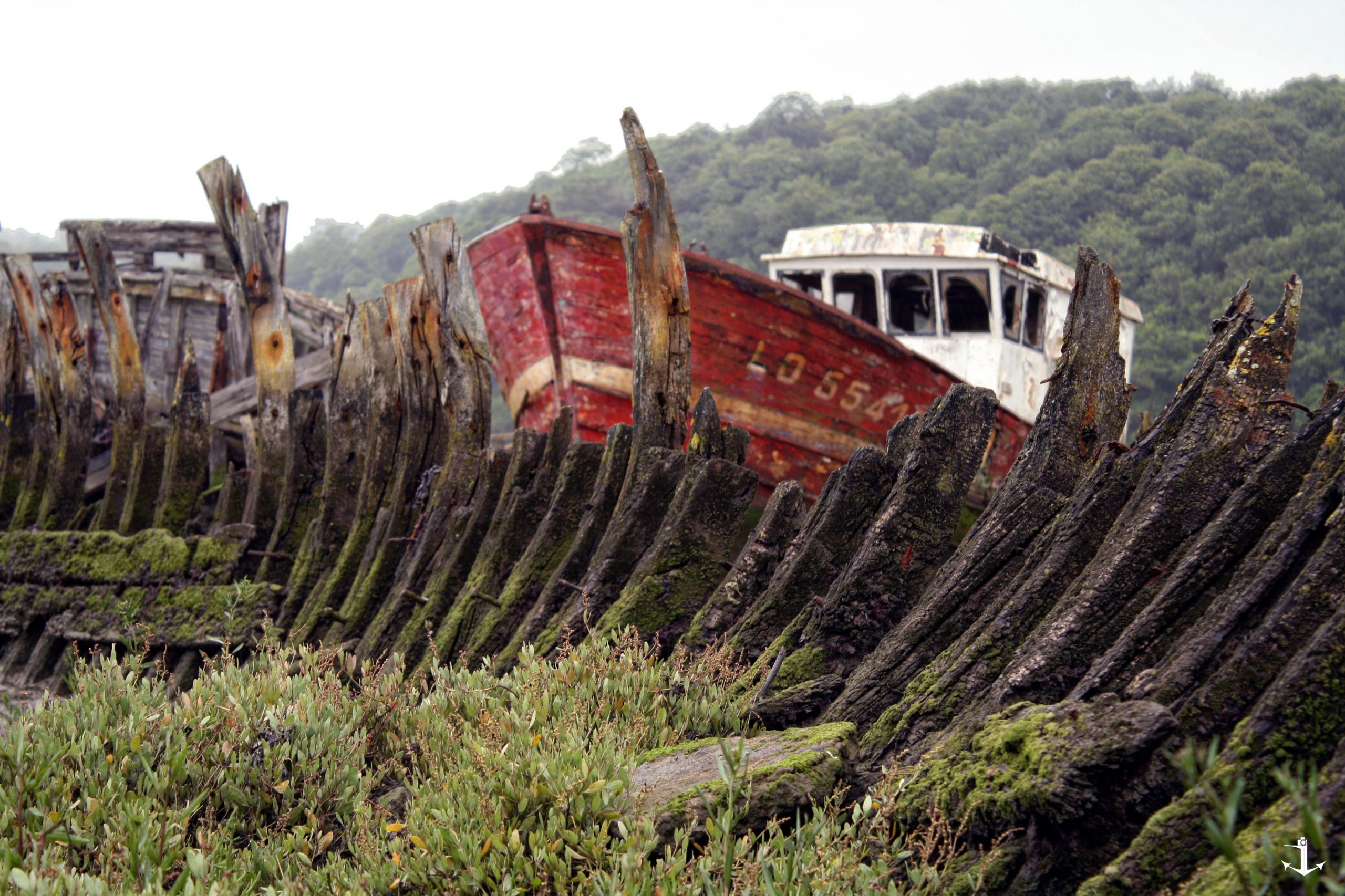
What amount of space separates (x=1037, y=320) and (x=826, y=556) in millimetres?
11158

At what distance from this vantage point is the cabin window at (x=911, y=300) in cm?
1406

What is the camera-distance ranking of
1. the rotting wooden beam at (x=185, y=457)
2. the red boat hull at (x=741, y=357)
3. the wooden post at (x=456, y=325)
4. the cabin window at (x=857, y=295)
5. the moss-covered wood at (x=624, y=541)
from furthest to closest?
the cabin window at (x=857, y=295) → the red boat hull at (x=741, y=357) → the rotting wooden beam at (x=185, y=457) → the wooden post at (x=456, y=325) → the moss-covered wood at (x=624, y=541)

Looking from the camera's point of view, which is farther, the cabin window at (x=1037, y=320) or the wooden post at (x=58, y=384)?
the cabin window at (x=1037, y=320)

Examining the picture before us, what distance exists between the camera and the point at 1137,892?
7.89 feet

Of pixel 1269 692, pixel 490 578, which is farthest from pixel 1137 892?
pixel 490 578

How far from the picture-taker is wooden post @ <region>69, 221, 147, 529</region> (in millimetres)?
9672

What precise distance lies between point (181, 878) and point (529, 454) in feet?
11.6

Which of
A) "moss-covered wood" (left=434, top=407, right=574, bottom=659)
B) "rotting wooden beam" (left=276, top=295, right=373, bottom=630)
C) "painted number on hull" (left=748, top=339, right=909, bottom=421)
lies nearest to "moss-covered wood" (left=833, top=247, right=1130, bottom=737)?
"moss-covered wood" (left=434, top=407, right=574, bottom=659)

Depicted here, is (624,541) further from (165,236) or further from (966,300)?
(165,236)

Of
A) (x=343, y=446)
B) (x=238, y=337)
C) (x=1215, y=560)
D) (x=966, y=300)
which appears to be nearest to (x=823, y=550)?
(x=1215, y=560)

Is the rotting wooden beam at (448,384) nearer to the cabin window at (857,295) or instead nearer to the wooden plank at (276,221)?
the wooden plank at (276,221)

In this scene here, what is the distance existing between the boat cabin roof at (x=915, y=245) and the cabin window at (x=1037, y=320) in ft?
0.78

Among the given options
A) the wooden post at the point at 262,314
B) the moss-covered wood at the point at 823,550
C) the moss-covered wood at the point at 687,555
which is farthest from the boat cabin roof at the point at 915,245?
the moss-covered wood at the point at 823,550

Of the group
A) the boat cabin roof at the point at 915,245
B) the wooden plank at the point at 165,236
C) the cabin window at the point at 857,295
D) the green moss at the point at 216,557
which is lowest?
the green moss at the point at 216,557
